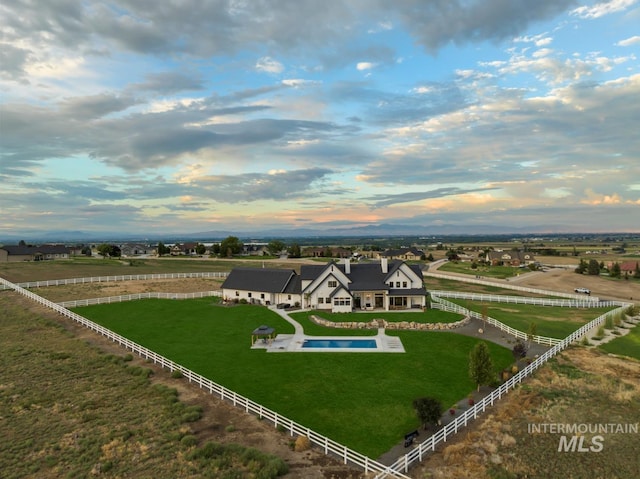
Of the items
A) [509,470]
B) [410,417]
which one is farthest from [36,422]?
[509,470]

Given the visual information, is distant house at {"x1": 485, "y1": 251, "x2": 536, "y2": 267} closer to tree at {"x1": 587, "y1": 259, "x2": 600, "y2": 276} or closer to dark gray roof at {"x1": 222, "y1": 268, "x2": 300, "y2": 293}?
tree at {"x1": 587, "y1": 259, "x2": 600, "y2": 276}

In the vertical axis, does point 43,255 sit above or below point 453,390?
above

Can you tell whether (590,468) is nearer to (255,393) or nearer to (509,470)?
(509,470)

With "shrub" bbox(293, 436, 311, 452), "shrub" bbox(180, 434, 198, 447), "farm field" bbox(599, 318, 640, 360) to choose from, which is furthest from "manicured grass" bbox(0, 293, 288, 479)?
"farm field" bbox(599, 318, 640, 360)

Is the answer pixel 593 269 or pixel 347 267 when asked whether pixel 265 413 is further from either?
pixel 593 269

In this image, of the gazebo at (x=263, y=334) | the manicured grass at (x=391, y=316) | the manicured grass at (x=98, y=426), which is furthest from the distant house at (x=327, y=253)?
the manicured grass at (x=98, y=426)

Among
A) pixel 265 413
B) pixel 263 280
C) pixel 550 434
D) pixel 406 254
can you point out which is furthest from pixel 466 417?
pixel 406 254

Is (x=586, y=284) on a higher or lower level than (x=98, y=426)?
lower
